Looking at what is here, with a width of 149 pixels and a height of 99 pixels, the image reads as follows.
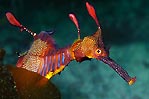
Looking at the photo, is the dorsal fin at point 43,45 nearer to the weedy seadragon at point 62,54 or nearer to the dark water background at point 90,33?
the weedy seadragon at point 62,54

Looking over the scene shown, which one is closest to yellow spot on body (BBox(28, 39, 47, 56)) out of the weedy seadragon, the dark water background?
the weedy seadragon

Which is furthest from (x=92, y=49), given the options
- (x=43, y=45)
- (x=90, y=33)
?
(x=90, y=33)

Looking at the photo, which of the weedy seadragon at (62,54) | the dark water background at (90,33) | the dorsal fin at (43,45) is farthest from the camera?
the dark water background at (90,33)

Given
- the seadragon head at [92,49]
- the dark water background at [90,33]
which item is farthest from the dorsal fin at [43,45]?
the dark water background at [90,33]

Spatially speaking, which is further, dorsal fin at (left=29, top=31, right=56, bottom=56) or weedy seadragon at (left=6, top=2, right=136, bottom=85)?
dorsal fin at (left=29, top=31, right=56, bottom=56)

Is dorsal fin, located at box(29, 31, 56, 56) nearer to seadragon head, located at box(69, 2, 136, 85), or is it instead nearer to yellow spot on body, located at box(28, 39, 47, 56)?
yellow spot on body, located at box(28, 39, 47, 56)

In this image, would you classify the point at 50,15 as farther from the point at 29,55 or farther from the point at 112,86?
the point at 29,55
